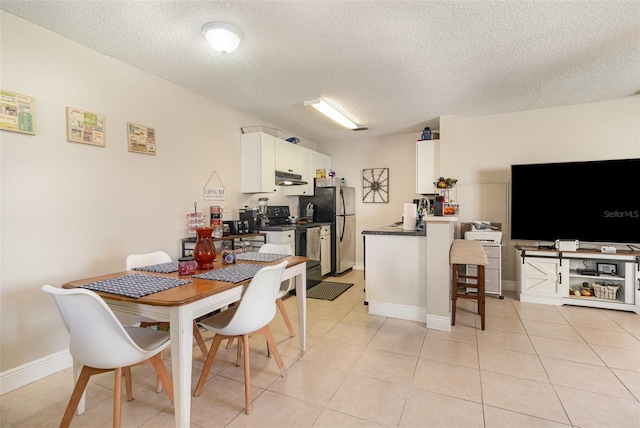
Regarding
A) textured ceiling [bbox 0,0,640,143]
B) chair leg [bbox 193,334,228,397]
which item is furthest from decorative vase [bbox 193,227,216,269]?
textured ceiling [bbox 0,0,640,143]

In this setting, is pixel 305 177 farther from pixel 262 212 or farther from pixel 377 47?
pixel 377 47

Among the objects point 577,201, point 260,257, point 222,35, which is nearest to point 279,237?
point 260,257

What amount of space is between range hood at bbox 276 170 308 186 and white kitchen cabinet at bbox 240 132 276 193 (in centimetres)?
34

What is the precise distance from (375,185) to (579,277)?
3146mm

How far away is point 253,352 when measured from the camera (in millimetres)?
2555

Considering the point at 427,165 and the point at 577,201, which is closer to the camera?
the point at 577,201

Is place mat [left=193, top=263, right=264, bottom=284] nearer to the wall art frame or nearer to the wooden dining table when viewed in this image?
the wooden dining table

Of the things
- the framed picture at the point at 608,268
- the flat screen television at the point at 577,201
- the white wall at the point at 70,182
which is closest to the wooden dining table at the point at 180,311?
the white wall at the point at 70,182

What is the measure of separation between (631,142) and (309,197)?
4429 mm

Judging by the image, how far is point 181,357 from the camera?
1.45 metres

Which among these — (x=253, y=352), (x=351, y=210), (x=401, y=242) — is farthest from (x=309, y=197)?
(x=253, y=352)

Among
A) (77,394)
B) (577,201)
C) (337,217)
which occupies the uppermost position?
(577,201)

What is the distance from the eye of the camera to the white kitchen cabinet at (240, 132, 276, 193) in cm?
404

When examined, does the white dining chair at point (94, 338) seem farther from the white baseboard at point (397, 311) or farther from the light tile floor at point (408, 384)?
the white baseboard at point (397, 311)
